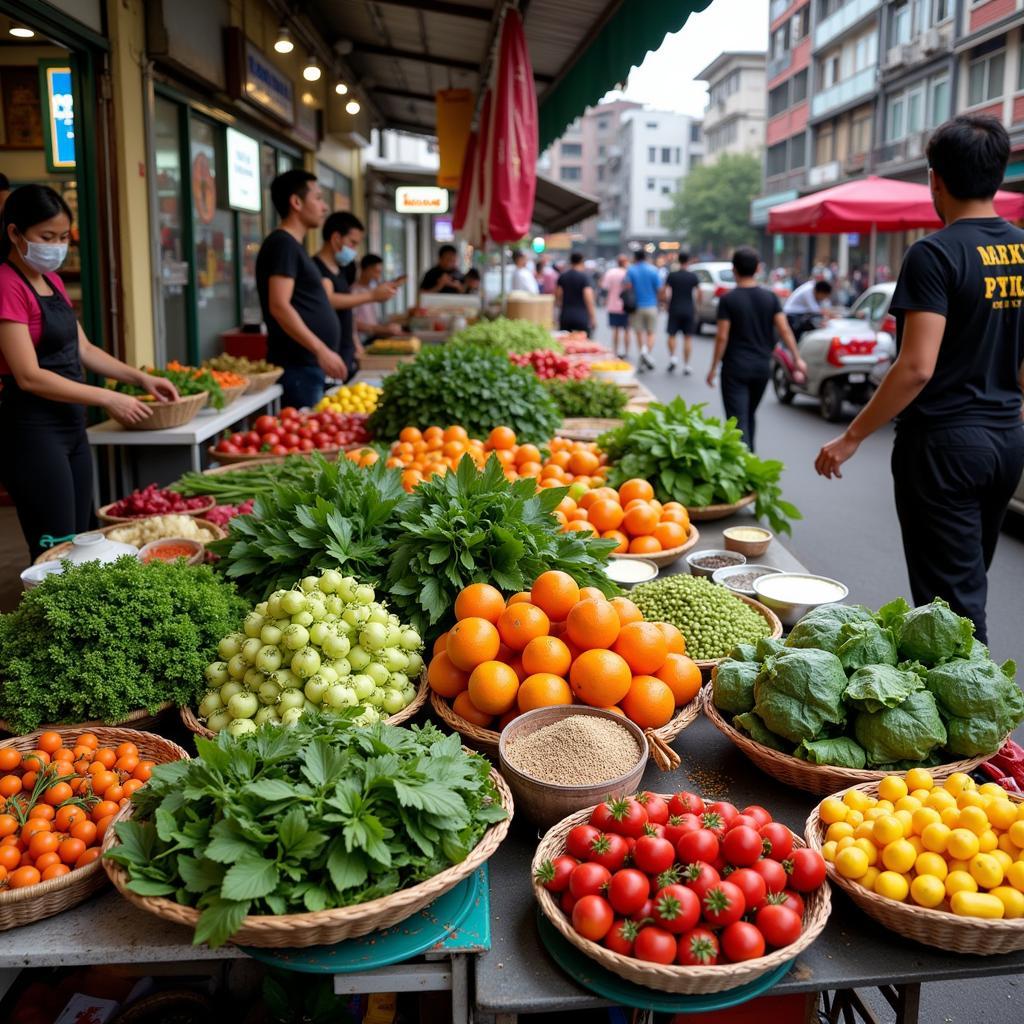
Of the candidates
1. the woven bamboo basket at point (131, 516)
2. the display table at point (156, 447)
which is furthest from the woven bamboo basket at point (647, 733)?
the display table at point (156, 447)

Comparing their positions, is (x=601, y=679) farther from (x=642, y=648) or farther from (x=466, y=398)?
(x=466, y=398)

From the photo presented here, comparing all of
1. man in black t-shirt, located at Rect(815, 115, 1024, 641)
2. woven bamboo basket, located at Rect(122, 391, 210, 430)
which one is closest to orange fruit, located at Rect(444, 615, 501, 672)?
man in black t-shirt, located at Rect(815, 115, 1024, 641)

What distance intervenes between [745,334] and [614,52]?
288cm

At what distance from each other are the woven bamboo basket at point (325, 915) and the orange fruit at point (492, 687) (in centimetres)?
51

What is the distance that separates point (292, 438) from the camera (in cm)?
547

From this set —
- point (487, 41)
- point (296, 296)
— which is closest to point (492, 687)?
point (296, 296)

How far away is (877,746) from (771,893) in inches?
24.0

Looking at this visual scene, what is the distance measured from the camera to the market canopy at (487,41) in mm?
6660

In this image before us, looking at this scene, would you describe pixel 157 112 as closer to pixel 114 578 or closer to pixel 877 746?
pixel 114 578

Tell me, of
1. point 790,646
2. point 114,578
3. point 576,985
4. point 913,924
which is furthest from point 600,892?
point 114,578

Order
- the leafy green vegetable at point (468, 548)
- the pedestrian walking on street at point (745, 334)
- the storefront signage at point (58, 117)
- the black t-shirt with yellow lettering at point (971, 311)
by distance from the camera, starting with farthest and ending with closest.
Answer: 1. the pedestrian walking on street at point (745, 334)
2. the storefront signage at point (58, 117)
3. the black t-shirt with yellow lettering at point (971, 311)
4. the leafy green vegetable at point (468, 548)

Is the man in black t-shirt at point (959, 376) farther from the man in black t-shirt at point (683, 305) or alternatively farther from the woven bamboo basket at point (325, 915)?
the man in black t-shirt at point (683, 305)

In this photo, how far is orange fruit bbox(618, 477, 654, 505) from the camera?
4.14 metres

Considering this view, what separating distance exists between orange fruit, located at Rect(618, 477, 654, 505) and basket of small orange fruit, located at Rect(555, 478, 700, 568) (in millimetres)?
53
